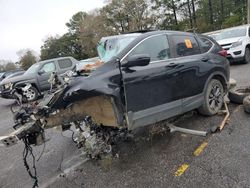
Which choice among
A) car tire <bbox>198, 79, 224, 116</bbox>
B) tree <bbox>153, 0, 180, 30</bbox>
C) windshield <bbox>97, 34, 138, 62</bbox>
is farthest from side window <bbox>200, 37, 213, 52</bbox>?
tree <bbox>153, 0, 180, 30</bbox>

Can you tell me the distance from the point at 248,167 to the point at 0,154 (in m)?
4.54

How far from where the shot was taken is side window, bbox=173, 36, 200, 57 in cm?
436

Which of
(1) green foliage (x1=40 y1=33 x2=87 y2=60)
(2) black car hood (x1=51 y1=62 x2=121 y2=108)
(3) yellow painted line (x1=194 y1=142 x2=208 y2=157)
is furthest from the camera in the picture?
(1) green foliage (x1=40 y1=33 x2=87 y2=60)

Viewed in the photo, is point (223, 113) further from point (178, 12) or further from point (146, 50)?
point (178, 12)

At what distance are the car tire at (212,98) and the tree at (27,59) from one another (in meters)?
50.9

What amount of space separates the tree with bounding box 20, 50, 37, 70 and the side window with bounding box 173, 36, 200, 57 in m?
50.8

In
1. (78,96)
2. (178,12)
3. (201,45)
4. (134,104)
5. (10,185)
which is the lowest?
(10,185)

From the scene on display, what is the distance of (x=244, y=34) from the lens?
11.0m

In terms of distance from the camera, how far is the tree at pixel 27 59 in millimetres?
51094

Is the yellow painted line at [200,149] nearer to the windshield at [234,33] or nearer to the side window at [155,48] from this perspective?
the side window at [155,48]

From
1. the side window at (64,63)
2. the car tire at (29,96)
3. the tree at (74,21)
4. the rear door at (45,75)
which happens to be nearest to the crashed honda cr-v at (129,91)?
the car tire at (29,96)

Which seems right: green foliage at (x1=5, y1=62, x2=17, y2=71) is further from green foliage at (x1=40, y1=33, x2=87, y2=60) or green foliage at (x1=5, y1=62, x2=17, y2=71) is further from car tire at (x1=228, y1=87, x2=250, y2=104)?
car tire at (x1=228, y1=87, x2=250, y2=104)

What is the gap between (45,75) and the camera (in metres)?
10.7

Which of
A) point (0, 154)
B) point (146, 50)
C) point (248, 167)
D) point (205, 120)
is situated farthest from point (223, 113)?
point (0, 154)
